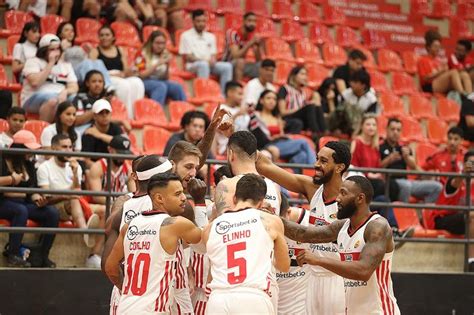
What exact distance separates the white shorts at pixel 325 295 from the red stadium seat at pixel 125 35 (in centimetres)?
773

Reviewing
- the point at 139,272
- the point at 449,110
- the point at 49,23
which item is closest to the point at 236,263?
the point at 139,272

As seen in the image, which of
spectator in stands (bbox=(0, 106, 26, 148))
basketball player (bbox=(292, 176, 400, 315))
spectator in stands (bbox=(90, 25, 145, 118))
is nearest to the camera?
basketball player (bbox=(292, 176, 400, 315))

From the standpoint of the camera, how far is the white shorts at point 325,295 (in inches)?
328

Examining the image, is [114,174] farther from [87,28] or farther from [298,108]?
[87,28]

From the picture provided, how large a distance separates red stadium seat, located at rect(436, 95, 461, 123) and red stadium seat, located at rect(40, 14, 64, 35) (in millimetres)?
6670

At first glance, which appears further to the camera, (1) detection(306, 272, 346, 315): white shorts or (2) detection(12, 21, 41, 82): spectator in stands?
(2) detection(12, 21, 41, 82): spectator in stands

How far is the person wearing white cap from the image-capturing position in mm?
12727

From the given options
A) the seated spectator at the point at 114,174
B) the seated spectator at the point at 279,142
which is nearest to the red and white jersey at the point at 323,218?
the seated spectator at the point at 114,174

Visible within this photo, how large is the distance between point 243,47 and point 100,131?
4595mm

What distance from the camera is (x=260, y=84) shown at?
1478cm

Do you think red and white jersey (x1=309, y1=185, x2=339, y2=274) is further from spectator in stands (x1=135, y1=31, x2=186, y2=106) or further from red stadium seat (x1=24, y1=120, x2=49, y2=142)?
spectator in stands (x1=135, y1=31, x2=186, y2=106)

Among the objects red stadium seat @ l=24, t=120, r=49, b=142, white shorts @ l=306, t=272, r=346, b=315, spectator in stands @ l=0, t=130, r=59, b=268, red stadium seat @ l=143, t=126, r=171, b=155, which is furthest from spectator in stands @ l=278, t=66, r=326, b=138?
white shorts @ l=306, t=272, r=346, b=315

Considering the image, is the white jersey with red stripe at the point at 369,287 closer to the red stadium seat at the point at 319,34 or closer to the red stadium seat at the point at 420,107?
the red stadium seat at the point at 420,107

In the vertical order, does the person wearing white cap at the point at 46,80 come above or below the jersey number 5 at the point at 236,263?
above
